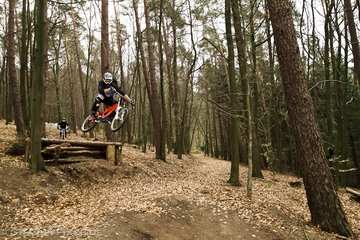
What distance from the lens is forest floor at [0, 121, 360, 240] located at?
293 inches

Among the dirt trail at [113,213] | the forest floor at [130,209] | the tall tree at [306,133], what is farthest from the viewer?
the tall tree at [306,133]

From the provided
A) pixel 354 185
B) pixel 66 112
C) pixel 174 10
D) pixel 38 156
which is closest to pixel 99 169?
pixel 38 156

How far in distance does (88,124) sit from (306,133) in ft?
23.7

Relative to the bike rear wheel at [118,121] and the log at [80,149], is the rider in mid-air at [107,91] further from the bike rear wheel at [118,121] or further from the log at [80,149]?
the log at [80,149]

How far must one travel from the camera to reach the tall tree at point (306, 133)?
838 centimetres

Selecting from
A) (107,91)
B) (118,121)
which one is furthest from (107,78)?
A: (118,121)

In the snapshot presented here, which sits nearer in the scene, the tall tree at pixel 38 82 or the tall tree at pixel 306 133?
the tall tree at pixel 306 133

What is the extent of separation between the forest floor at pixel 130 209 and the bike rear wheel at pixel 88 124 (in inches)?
58.5

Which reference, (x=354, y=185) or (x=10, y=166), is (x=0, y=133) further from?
(x=354, y=185)

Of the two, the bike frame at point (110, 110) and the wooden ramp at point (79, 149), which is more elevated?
the bike frame at point (110, 110)

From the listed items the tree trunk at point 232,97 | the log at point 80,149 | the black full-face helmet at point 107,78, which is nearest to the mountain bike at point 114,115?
the black full-face helmet at point 107,78

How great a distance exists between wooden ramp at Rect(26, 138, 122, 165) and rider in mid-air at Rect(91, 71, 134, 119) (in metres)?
2.01

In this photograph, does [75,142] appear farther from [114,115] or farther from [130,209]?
[130,209]

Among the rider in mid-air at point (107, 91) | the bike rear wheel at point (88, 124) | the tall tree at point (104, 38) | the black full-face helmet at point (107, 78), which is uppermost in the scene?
the tall tree at point (104, 38)
